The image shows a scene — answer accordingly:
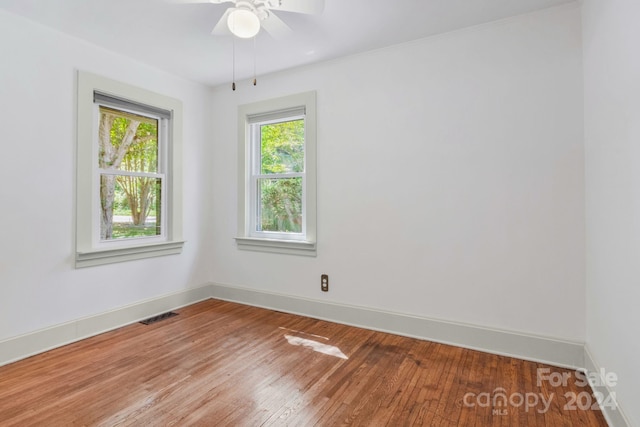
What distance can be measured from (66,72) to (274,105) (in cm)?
171

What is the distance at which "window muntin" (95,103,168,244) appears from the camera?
2.89m

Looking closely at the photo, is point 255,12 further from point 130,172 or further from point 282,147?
point 130,172

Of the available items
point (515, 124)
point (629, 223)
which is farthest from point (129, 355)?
point (515, 124)

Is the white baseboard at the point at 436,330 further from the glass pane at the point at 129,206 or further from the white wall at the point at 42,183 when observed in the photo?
the white wall at the point at 42,183

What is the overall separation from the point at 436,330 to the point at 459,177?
1221 millimetres

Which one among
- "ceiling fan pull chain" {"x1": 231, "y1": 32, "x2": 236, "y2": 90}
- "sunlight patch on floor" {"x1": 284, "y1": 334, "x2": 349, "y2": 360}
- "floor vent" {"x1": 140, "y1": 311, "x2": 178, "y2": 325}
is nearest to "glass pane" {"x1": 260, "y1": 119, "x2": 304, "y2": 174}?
"ceiling fan pull chain" {"x1": 231, "y1": 32, "x2": 236, "y2": 90}

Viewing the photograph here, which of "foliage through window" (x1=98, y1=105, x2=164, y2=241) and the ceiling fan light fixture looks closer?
the ceiling fan light fixture

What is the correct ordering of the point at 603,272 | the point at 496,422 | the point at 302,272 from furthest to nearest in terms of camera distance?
the point at 302,272
the point at 603,272
the point at 496,422

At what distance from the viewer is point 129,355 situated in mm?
2357

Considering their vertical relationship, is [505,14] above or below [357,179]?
above

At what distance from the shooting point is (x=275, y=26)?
6.89 ft

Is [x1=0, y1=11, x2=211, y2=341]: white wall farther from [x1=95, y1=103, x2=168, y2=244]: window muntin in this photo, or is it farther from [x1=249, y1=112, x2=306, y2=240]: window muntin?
[x1=249, y1=112, x2=306, y2=240]: window muntin

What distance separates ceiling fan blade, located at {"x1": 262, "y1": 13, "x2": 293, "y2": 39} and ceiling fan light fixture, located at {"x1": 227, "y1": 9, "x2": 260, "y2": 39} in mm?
169

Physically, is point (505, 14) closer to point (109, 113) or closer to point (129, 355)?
point (109, 113)
